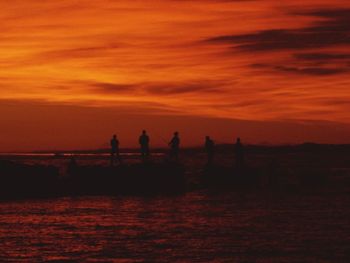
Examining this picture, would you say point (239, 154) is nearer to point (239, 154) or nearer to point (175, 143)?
point (239, 154)

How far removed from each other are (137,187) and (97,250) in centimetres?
2250

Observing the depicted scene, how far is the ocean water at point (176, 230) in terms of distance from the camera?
62.8 ft

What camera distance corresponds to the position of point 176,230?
2380cm

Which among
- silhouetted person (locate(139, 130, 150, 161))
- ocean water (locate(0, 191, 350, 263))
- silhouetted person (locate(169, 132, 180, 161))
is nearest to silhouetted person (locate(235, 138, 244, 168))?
silhouetted person (locate(169, 132, 180, 161))

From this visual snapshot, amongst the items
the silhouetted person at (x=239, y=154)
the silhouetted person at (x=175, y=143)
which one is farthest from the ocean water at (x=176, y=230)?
the silhouetted person at (x=239, y=154)

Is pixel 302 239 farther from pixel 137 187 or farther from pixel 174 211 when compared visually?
pixel 137 187

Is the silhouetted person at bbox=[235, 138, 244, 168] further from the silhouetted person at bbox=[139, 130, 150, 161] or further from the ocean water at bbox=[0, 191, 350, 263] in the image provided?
the ocean water at bbox=[0, 191, 350, 263]

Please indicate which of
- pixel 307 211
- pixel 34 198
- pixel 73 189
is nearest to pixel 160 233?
pixel 307 211

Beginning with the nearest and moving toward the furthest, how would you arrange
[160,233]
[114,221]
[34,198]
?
1. [160,233]
2. [114,221]
3. [34,198]

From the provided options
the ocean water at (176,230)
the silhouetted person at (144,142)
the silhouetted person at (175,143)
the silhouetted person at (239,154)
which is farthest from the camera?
the silhouetted person at (239,154)

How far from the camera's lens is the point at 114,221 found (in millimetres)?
26469

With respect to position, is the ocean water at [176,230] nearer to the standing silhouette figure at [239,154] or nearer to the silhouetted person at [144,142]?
the silhouetted person at [144,142]

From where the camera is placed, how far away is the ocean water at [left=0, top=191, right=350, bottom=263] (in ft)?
62.8

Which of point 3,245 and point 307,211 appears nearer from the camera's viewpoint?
point 3,245
